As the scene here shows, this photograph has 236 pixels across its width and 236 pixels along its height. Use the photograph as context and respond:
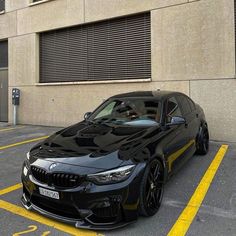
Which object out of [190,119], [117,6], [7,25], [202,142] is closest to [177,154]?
[190,119]

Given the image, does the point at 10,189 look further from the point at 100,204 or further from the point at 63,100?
the point at 63,100

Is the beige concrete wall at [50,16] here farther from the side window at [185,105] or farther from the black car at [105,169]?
the black car at [105,169]

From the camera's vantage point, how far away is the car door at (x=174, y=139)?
424 centimetres

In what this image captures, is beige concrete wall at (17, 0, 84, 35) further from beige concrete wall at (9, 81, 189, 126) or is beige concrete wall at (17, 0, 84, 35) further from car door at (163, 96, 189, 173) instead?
car door at (163, 96, 189, 173)

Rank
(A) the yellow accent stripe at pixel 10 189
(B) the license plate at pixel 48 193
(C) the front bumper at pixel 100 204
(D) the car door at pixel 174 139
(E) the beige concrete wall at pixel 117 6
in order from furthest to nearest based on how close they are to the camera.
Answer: (E) the beige concrete wall at pixel 117 6 < (A) the yellow accent stripe at pixel 10 189 < (D) the car door at pixel 174 139 < (B) the license plate at pixel 48 193 < (C) the front bumper at pixel 100 204

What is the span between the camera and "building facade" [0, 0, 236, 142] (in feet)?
26.7

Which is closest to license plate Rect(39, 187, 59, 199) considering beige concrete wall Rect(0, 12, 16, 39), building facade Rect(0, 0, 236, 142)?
building facade Rect(0, 0, 236, 142)

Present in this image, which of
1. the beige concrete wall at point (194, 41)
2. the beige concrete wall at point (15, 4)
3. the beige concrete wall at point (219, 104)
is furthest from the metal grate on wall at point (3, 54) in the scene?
the beige concrete wall at point (219, 104)

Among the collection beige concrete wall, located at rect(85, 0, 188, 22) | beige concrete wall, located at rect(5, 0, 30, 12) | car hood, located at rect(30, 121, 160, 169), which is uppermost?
beige concrete wall, located at rect(5, 0, 30, 12)

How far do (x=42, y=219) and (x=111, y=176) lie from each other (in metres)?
1.07

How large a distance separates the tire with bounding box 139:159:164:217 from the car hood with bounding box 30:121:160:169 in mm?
259

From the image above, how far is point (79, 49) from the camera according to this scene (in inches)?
431

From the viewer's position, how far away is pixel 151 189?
3.61 metres

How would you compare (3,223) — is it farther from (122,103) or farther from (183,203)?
(122,103)
